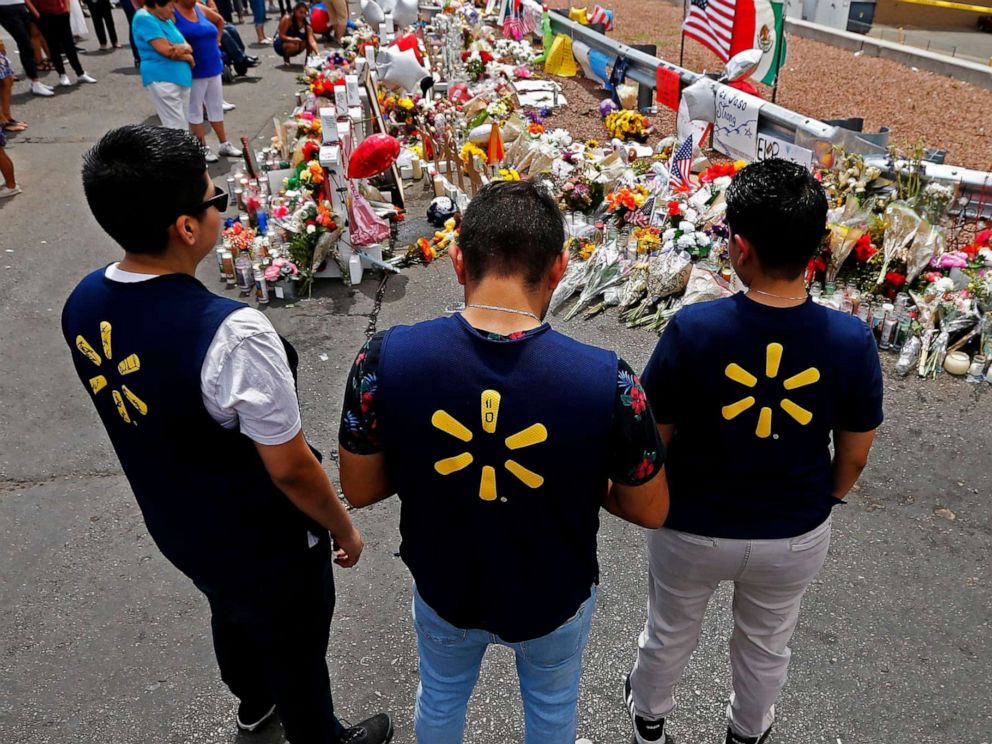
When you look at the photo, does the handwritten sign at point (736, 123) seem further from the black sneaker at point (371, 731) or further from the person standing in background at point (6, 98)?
the person standing in background at point (6, 98)

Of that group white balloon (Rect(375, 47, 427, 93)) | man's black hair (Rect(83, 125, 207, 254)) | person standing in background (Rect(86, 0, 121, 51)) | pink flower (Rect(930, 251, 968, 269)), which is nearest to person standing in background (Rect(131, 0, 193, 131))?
white balloon (Rect(375, 47, 427, 93))

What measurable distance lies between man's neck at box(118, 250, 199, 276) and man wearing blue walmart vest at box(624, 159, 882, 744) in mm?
1216

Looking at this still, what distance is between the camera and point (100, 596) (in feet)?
11.0

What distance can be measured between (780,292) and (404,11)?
1149 cm

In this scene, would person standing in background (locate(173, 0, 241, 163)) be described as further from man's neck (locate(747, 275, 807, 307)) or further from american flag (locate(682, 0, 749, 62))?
man's neck (locate(747, 275, 807, 307))

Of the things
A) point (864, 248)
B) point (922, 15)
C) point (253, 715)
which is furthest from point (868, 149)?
point (922, 15)

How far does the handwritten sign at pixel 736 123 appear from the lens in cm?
738

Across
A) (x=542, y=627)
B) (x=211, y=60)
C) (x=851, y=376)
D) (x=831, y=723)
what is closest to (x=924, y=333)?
(x=831, y=723)

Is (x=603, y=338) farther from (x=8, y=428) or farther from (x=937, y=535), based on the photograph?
(x=8, y=428)

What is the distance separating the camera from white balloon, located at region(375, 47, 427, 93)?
9.27 metres

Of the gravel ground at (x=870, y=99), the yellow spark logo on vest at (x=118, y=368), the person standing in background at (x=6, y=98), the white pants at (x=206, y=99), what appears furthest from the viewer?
the gravel ground at (x=870, y=99)

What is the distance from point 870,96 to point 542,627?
36.9 ft

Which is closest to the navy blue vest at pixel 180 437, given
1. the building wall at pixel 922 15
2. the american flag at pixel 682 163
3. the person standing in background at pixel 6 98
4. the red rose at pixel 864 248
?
the red rose at pixel 864 248

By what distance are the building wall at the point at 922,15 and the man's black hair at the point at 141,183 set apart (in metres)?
20.6
